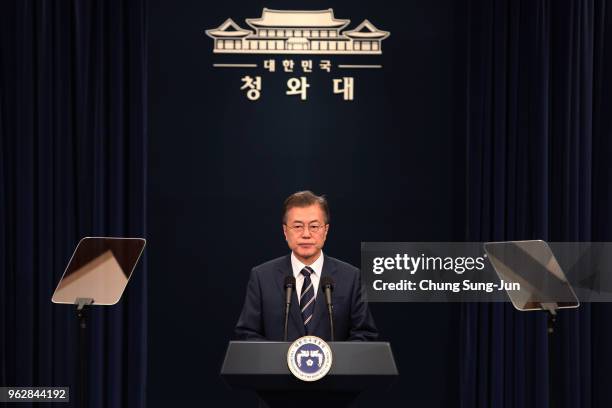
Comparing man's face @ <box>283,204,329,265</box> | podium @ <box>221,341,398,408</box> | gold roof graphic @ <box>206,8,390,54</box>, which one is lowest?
podium @ <box>221,341,398,408</box>

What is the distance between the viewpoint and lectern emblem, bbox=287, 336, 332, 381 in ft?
6.48

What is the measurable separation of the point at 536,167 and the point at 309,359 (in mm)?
2417

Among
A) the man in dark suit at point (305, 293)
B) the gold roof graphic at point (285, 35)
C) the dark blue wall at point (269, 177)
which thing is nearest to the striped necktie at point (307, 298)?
the man in dark suit at point (305, 293)

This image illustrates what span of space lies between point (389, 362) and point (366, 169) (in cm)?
223

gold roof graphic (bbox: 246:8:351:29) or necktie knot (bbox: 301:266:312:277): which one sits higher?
gold roof graphic (bbox: 246:8:351:29)

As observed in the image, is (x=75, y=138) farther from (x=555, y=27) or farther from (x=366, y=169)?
(x=555, y=27)

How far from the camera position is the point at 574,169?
402 cm

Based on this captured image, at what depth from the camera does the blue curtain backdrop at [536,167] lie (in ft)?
13.0

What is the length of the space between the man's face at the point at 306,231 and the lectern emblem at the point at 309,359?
3.25 feet

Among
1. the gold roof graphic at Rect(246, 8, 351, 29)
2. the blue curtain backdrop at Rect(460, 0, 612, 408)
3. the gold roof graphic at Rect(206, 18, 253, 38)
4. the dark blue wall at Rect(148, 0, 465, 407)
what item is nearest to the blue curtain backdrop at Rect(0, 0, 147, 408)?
the dark blue wall at Rect(148, 0, 465, 407)

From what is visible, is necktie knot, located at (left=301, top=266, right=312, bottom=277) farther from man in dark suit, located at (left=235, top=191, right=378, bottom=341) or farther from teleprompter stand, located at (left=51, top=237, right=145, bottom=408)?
teleprompter stand, located at (left=51, top=237, right=145, bottom=408)

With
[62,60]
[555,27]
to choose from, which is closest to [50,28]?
[62,60]

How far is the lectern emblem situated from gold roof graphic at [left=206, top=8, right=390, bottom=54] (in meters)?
2.41

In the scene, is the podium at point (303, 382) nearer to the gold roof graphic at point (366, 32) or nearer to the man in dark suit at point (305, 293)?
the man in dark suit at point (305, 293)
